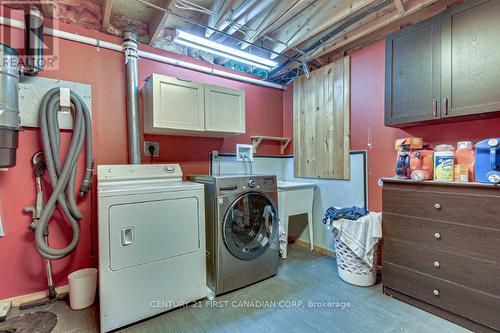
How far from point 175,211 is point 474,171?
2148 mm

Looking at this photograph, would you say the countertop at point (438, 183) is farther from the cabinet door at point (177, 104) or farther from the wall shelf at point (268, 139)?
the cabinet door at point (177, 104)

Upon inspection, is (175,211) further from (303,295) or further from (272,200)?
(303,295)

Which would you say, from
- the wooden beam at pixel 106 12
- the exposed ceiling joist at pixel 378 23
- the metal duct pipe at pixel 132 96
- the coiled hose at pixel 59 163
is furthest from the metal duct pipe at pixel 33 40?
the exposed ceiling joist at pixel 378 23

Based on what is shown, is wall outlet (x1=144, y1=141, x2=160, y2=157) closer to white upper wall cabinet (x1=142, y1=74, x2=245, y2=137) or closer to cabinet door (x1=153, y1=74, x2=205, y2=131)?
white upper wall cabinet (x1=142, y1=74, x2=245, y2=137)

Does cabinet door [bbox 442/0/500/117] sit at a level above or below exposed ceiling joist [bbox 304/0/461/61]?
below

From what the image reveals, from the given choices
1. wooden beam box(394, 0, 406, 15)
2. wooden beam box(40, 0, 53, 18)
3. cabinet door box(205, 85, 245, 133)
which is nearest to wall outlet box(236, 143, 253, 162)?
cabinet door box(205, 85, 245, 133)

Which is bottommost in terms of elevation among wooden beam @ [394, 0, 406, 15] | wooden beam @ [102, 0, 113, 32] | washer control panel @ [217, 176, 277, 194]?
washer control panel @ [217, 176, 277, 194]

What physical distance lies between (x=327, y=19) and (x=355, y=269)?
2339 mm

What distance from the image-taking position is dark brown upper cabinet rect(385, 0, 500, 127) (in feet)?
5.13

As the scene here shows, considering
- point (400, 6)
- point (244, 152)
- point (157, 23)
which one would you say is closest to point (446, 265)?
point (400, 6)

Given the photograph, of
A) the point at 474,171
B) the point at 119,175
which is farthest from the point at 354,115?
the point at 119,175

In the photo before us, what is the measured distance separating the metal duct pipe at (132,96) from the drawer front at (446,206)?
89.9 inches

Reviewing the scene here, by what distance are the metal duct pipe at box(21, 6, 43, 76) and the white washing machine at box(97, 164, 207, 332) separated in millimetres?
940

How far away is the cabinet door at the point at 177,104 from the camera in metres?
2.17
